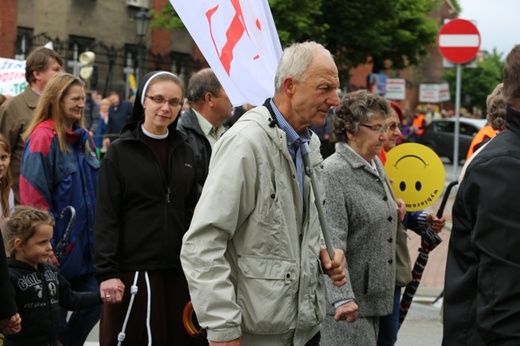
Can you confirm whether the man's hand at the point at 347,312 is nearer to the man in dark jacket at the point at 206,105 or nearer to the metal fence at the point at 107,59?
the man in dark jacket at the point at 206,105

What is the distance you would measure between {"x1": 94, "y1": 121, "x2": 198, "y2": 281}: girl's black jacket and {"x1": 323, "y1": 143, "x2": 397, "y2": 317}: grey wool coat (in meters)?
0.81

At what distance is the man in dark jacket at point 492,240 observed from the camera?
338cm

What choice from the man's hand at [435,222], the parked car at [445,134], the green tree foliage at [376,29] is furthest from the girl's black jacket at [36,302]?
the parked car at [445,134]

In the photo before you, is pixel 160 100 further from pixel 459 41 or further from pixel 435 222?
pixel 459 41

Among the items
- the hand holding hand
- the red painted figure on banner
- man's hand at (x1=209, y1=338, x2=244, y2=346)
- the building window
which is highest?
the building window

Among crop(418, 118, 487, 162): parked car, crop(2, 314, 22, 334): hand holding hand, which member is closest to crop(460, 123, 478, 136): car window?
crop(418, 118, 487, 162): parked car

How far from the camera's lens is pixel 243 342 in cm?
424

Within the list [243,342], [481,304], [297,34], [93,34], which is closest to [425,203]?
[243,342]

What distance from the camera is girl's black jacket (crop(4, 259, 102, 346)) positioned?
224 inches

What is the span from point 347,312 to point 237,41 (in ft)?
4.51

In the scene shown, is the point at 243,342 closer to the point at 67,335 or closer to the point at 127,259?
the point at 127,259

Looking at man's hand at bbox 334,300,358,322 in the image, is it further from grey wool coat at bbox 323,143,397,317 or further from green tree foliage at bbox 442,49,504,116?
green tree foliage at bbox 442,49,504,116

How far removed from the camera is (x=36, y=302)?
5719 millimetres

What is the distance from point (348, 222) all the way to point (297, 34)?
2882 centimetres
